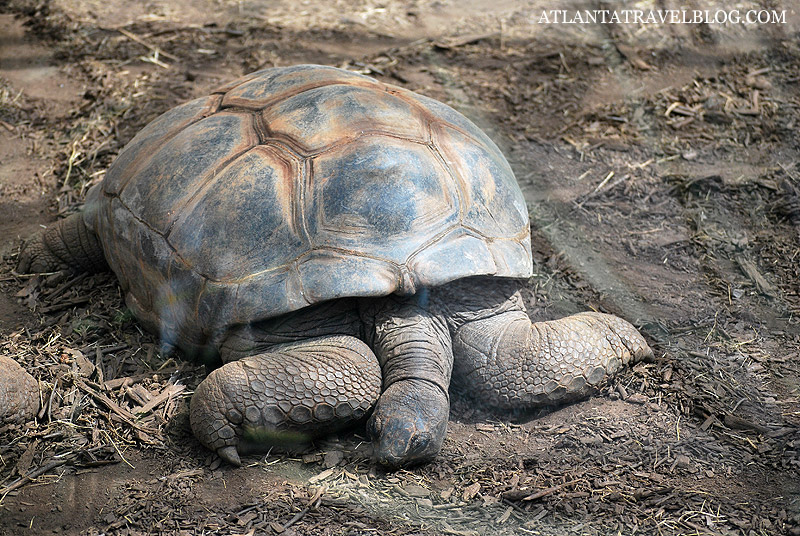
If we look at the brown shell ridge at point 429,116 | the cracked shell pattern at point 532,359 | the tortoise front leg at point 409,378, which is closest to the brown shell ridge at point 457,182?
the brown shell ridge at point 429,116

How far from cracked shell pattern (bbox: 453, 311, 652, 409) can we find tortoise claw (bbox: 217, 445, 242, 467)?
3.94 ft

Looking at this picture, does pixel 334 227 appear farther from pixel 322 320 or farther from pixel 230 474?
pixel 230 474

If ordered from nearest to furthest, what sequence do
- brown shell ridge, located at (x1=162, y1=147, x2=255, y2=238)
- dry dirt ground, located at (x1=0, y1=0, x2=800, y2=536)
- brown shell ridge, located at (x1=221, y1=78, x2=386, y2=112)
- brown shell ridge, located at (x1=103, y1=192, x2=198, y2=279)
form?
dry dirt ground, located at (x1=0, y1=0, x2=800, y2=536)
brown shell ridge, located at (x1=103, y1=192, x2=198, y2=279)
brown shell ridge, located at (x1=162, y1=147, x2=255, y2=238)
brown shell ridge, located at (x1=221, y1=78, x2=386, y2=112)

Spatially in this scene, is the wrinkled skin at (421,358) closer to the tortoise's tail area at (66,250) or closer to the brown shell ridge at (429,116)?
the brown shell ridge at (429,116)

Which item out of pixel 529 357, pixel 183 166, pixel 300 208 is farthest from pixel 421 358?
pixel 183 166

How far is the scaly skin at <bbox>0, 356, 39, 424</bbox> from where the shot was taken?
3.67 metres

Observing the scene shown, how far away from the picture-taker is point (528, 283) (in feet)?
16.1

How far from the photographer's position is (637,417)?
12.9 feet

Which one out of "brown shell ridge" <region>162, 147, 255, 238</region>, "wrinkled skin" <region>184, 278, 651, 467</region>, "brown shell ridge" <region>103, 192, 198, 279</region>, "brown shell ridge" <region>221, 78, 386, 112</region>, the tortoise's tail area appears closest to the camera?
"wrinkled skin" <region>184, 278, 651, 467</region>

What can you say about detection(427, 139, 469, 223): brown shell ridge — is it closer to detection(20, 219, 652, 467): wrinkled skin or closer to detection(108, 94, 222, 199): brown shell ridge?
detection(20, 219, 652, 467): wrinkled skin

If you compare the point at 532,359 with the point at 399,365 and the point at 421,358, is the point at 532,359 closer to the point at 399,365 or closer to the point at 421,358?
the point at 421,358

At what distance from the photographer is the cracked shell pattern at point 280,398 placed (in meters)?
3.55

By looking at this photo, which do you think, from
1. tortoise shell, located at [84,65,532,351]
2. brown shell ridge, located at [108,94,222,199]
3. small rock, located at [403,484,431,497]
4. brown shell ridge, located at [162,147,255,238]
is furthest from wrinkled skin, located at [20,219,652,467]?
brown shell ridge, located at [108,94,222,199]

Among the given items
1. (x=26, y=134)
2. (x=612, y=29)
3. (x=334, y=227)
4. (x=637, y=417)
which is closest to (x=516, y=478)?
(x=637, y=417)
